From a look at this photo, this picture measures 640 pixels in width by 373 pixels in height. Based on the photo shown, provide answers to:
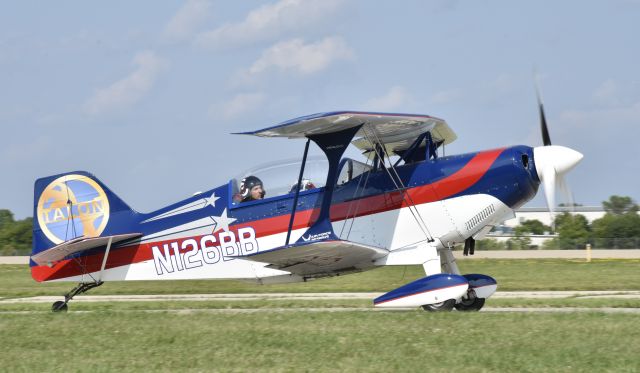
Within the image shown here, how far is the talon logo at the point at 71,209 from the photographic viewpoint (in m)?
13.8

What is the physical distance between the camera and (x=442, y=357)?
774 centimetres

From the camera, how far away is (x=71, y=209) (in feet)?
45.5

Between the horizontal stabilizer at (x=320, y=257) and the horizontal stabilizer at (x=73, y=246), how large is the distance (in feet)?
9.06

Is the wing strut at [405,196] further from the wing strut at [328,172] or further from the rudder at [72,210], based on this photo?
the rudder at [72,210]

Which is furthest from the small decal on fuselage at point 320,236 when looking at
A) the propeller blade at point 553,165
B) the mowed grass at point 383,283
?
the mowed grass at point 383,283

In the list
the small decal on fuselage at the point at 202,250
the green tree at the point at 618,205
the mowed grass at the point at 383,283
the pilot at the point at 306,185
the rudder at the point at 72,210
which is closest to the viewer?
the pilot at the point at 306,185

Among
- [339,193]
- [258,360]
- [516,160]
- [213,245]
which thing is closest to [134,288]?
[213,245]

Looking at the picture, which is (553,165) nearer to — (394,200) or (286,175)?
(394,200)

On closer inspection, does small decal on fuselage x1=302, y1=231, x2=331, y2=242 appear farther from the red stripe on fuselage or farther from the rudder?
the rudder

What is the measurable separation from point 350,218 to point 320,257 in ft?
2.73

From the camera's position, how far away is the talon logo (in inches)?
543

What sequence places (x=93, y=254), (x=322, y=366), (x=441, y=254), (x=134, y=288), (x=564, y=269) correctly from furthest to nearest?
1. (x=564, y=269)
2. (x=134, y=288)
3. (x=93, y=254)
4. (x=441, y=254)
5. (x=322, y=366)

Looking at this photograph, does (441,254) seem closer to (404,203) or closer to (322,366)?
(404,203)

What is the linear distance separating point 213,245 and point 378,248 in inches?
105
